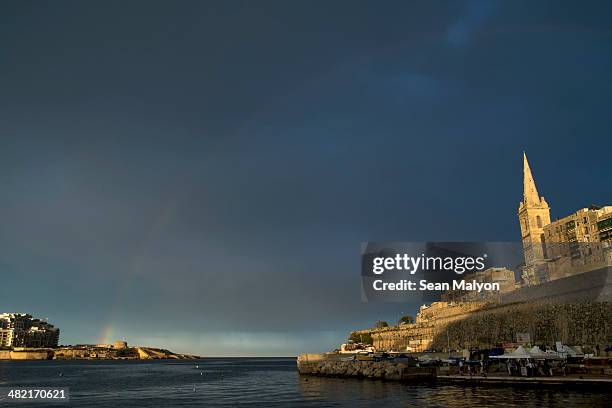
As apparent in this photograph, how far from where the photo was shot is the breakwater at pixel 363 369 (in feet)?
198

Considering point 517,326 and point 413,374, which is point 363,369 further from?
point 517,326

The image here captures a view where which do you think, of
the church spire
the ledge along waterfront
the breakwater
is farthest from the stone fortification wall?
the church spire

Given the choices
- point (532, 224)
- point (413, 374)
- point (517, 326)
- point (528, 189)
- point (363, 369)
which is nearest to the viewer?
point (413, 374)

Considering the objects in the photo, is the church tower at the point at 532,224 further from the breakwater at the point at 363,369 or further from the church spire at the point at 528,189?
the breakwater at the point at 363,369

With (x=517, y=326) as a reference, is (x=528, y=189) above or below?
above

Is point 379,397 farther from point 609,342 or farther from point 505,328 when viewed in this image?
point 505,328

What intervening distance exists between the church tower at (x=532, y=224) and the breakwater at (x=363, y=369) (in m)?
76.2

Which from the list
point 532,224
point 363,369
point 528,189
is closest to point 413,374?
point 363,369

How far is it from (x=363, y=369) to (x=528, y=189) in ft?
385

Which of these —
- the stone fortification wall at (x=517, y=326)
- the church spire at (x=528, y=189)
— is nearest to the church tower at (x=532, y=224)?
the church spire at (x=528, y=189)

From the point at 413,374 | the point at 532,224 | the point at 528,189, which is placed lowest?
the point at 413,374

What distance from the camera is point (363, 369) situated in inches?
2825

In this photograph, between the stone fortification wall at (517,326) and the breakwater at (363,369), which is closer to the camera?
the breakwater at (363,369)

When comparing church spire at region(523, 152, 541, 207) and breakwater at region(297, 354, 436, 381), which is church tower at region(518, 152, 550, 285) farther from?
breakwater at region(297, 354, 436, 381)
